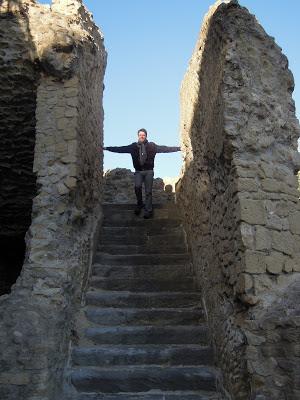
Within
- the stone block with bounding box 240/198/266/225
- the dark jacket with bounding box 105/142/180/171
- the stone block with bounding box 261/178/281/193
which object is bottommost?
the stone block with bounding box 240/198/266/225

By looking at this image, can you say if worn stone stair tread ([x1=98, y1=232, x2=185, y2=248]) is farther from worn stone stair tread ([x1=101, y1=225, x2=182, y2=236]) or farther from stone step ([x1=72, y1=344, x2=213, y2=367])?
stone step ([x1=72, y1=344, x2=213, y2=367])

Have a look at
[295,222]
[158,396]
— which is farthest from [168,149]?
[158,396]

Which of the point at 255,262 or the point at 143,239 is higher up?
the point at 143,239

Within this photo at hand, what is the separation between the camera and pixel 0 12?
16.5 feet

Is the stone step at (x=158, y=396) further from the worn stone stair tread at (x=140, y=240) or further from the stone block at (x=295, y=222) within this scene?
the worn stone stair tread at (x=140, y=240)

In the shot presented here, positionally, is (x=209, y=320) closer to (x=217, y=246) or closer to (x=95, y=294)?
(x=217, y=246)

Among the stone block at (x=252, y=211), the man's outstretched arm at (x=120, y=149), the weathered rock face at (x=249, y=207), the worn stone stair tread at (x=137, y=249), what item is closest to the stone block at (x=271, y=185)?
the weathered rock face at (x=249, y=207)

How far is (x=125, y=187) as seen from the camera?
896 cm

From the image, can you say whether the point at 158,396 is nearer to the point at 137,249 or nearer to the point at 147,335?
the point at 147,335

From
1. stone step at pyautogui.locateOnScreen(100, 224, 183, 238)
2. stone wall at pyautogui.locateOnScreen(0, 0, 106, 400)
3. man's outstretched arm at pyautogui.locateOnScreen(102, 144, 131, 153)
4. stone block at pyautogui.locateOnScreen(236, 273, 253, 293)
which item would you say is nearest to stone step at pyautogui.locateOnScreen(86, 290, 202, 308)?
stone wall at pyautogui.locateOnScreen(0, 0, 106, 400)

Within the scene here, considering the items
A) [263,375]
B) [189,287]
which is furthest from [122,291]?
[263,375]

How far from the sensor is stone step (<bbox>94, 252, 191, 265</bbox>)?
18.1 ft

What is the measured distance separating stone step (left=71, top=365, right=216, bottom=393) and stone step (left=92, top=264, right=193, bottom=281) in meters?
1.48

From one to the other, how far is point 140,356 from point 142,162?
359cm
